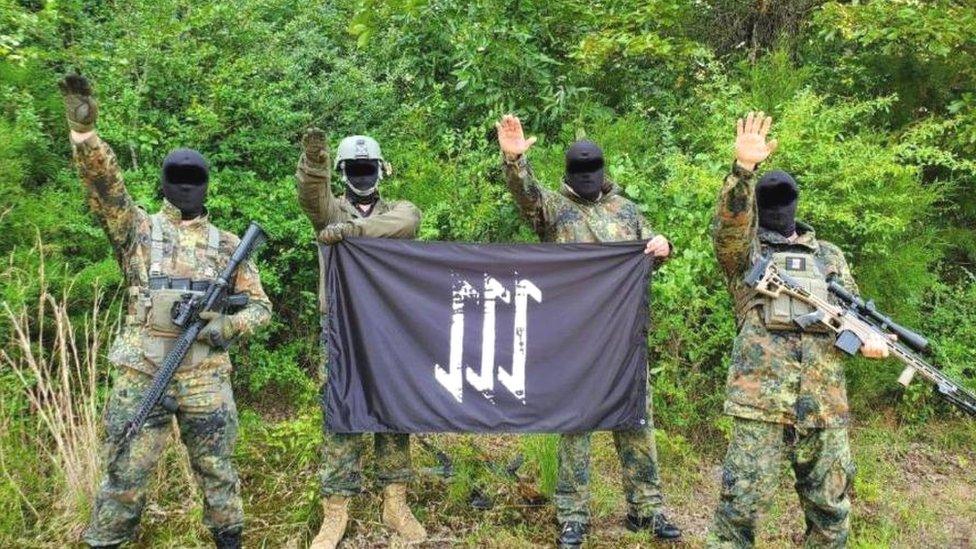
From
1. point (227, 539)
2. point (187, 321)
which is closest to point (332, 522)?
point (227, 539)

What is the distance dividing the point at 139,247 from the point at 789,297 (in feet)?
10.4

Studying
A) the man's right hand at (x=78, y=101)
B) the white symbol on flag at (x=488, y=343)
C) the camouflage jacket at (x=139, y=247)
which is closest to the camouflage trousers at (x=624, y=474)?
the white symbol on flag at (x=488, y=343)

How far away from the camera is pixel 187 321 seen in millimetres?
3963

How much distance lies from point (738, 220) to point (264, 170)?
174 inches

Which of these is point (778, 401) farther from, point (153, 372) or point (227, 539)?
point (153, 372)

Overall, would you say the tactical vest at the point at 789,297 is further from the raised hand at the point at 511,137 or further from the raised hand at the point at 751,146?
the raised hand at the point at 511,137

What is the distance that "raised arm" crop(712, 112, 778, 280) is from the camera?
3840 mm

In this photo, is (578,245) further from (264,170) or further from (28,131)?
(28,131)

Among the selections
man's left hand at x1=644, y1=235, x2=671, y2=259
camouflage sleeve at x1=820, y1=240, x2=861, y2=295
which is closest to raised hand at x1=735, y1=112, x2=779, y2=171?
camouflage sleeve at x1=820, y1=240, x2=861, y2=295

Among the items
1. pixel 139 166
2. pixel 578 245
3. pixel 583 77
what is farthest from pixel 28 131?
pixel 583 77

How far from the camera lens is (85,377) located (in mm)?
5875

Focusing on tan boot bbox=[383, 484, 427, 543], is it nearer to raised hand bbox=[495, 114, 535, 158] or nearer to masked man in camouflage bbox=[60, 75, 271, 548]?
masked man in camouflage bbox=[60, 75, 271, 548]

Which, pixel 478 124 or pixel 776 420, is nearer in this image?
pixel 776 420

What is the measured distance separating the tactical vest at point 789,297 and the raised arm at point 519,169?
Result: 1.27m
